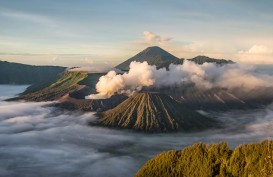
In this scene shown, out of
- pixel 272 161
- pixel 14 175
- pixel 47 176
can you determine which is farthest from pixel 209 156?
pixel 14 175

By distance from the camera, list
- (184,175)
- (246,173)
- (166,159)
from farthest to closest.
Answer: (166,159), (184,175), (246,173)

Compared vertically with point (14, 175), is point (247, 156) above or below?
above

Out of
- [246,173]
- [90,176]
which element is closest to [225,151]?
[246,173]

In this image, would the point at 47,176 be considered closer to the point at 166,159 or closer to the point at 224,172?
the point at 166,159

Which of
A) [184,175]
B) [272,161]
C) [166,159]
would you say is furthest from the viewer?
[166,159]

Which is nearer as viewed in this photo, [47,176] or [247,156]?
[247,156]

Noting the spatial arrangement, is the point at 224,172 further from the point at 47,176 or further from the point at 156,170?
the point at 47,176

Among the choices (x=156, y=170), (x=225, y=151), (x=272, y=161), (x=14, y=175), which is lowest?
(x=14, y=175)
